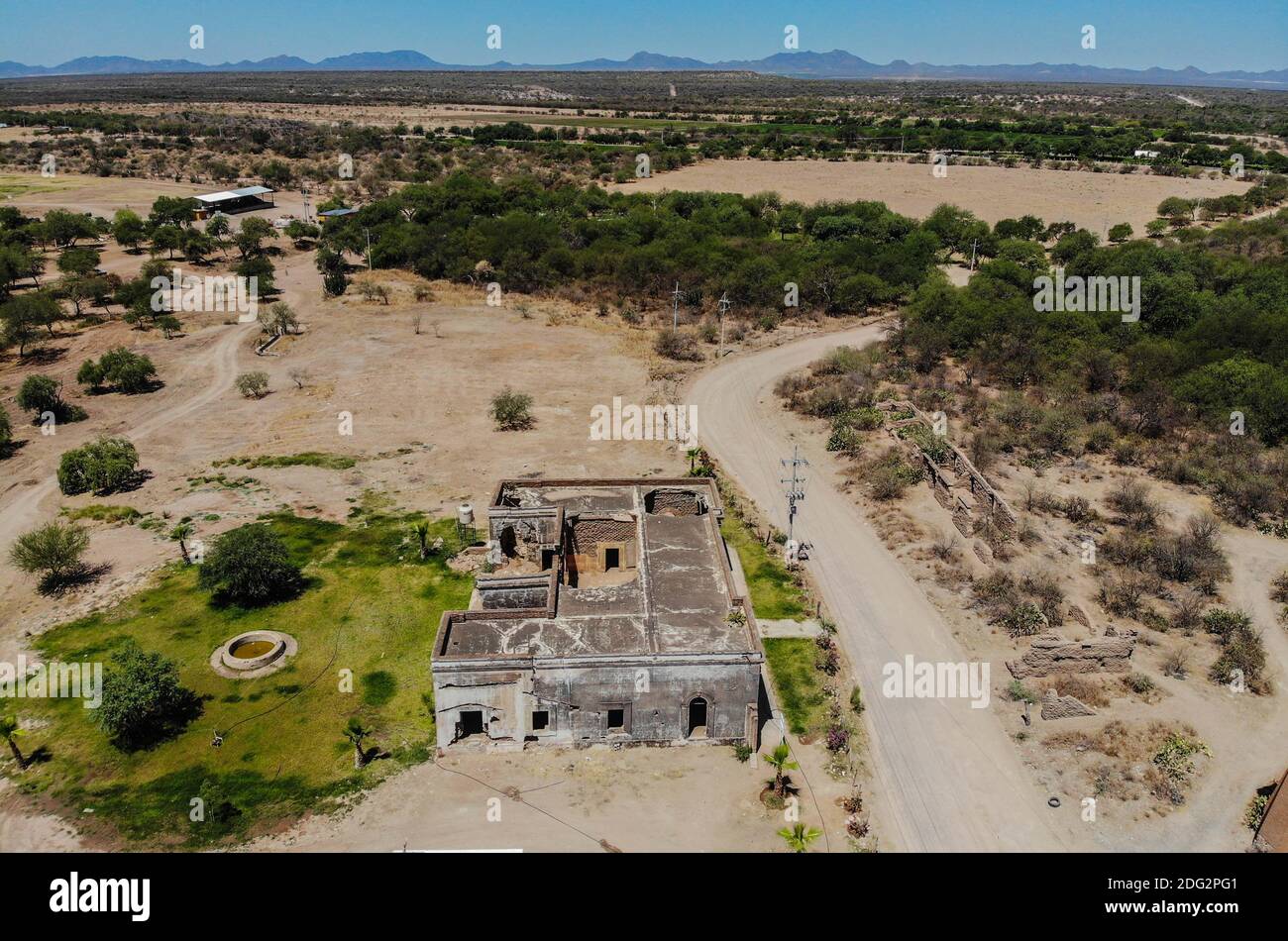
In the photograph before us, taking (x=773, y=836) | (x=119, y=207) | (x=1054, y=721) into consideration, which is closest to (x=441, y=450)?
(x=773, y=836)

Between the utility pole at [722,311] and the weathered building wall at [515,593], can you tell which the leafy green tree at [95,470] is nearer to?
the weathered building wall at [515,593]

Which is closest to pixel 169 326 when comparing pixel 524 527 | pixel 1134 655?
pixel 524 527

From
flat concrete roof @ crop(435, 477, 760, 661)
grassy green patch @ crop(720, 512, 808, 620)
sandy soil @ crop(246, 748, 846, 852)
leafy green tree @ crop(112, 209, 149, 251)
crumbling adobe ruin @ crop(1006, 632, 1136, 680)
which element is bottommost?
sandy soil @ crop(246, 748, 846, 852)

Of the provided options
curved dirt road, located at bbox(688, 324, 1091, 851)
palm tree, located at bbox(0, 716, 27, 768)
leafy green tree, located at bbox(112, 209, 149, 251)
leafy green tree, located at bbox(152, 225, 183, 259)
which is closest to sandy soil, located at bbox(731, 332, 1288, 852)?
curved dirt road, located at bbox(688, 324, 1091, 851)

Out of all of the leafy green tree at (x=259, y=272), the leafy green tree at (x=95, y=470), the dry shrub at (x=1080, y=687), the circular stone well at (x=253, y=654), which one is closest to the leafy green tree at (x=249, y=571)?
the circular stone well at (x=253, y=654)

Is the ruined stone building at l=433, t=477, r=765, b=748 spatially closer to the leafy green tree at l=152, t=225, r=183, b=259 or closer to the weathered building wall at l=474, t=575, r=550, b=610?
the weathered building wall at l=474, t=575, r=550, b=610
